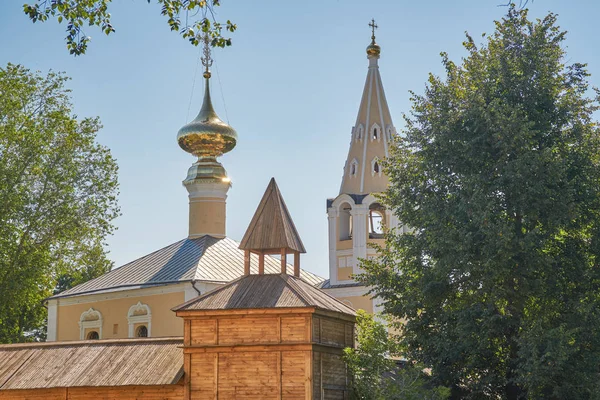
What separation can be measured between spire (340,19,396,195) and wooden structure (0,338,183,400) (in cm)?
1383

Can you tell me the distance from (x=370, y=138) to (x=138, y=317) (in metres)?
10.5

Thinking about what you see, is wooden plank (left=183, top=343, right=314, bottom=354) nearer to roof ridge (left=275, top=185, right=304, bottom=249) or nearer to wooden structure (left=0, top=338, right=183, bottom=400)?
wooden structure (left=0, top=338, right=183, bottom=400)

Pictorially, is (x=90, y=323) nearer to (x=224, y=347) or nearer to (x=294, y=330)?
(x=224, y=347)

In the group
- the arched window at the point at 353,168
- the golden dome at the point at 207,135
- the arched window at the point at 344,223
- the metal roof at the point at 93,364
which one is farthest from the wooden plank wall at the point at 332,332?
the golden dome at the point at 207,135

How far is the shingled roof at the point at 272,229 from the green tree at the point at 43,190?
10.2 metres

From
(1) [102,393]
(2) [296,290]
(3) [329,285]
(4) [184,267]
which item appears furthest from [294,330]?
(3) [329,285]

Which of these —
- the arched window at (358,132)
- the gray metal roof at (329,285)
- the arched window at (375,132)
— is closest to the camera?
the gray metal roof at (329,285)

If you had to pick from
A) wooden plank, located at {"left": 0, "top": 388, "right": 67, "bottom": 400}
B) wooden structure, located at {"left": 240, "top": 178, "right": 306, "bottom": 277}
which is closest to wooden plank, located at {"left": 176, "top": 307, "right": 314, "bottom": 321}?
wooden structure, located at {"left": 240, "top": 178, "right": 306, "bottom": 277}

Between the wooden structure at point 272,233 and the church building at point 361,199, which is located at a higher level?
the church building at point 361,199

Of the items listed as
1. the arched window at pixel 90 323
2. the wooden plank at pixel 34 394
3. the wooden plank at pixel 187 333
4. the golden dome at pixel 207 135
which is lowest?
the wooden plank at pixel 34 394

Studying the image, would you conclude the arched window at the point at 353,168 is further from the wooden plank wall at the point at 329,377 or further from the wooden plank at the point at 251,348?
the wooden plank at the point at 251,348

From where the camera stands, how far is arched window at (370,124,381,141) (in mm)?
33375

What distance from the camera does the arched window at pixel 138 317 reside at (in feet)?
93.0

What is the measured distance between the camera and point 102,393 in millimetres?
19750
